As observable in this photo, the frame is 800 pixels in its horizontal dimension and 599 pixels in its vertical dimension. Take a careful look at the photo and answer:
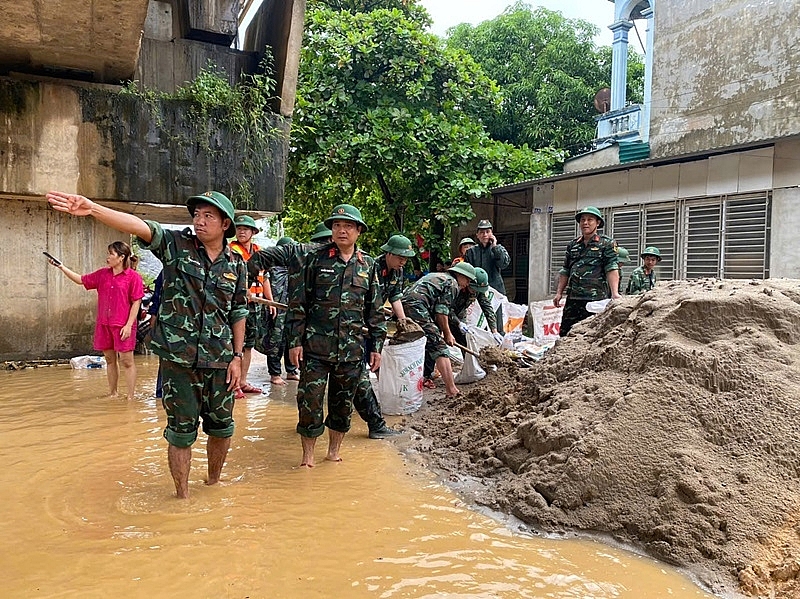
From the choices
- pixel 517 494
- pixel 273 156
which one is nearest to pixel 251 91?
pixel 273 156

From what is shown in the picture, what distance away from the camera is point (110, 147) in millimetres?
8547

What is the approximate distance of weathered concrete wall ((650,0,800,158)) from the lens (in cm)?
1100

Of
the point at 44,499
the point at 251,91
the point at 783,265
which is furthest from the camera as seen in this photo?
the point at 251,91

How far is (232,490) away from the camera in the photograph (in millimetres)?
Answer: 3904

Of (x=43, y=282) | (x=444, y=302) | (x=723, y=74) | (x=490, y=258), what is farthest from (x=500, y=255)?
(x=723, y=74)

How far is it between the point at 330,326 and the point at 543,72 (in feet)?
59.0

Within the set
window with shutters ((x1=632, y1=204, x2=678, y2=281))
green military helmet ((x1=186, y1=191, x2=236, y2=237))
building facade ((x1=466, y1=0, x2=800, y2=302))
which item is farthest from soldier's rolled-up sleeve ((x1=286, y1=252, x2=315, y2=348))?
window with shutters ((x1=632, y1=204, x2=678, y2=281))

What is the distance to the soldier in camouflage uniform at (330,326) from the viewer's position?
173 inches

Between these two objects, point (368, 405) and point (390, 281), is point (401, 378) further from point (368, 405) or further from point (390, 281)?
point (390, 281)

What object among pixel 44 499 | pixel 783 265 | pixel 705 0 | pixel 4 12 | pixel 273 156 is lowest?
pixel 44 499

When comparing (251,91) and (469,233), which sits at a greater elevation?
(251,91)

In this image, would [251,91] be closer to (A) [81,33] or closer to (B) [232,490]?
(A) [81,33]

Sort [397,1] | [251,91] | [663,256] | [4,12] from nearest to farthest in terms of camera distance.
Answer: [4,12]
[251,91]
[663,256]
[397,1]

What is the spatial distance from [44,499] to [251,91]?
7.12 meters
